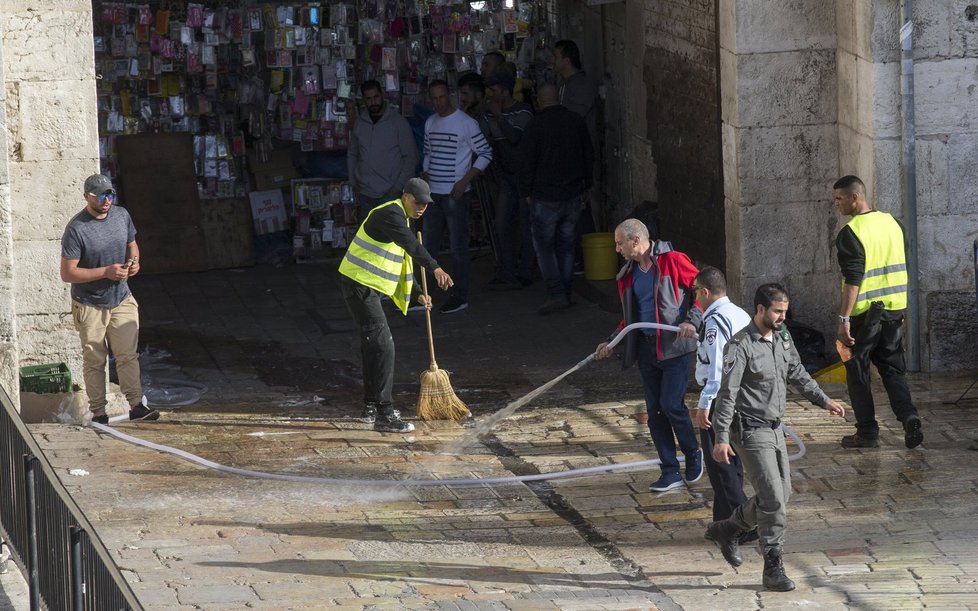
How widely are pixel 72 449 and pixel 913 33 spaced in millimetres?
6223

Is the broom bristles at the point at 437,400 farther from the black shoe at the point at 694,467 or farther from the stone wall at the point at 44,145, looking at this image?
the stone wall at the point at 44,145

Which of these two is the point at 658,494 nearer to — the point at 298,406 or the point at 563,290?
the point at 298,406

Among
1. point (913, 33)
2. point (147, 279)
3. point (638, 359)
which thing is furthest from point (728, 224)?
point (147, 279)

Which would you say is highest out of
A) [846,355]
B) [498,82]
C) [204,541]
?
[498,82]

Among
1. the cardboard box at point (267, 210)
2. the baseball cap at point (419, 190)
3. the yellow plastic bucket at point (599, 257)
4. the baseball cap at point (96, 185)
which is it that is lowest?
the yellow plastic bucket at point (599, 257)

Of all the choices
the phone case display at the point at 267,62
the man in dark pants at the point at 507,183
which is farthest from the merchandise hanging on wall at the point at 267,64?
the man in dark pants at the point at 507,183

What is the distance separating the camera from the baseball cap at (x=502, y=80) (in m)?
15.6

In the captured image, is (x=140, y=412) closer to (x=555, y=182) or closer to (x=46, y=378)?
(x=46, y=378)

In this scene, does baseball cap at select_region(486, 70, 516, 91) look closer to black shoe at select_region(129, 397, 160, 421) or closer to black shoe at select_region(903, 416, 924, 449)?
black shoe at select_region(129, 397, 160, 421)

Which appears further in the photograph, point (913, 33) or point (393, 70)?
point (393, 70)

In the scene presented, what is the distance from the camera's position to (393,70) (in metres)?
16.4

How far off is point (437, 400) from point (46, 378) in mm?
2583

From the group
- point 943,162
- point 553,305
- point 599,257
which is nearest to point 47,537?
point 943,162

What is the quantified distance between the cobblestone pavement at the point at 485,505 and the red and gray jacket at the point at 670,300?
90cm
